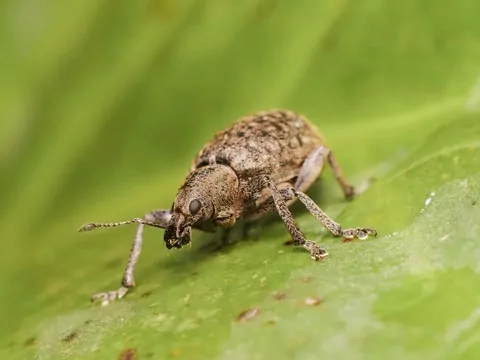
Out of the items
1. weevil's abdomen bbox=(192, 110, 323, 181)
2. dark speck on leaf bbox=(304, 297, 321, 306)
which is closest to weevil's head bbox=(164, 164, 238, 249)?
weevil's abdomen bbox=(192, 110, 323, 181)

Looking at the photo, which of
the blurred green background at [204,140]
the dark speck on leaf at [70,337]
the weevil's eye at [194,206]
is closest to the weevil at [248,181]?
the weevil's eye at [194,206]

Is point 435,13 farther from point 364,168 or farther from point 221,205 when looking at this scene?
point 221,205

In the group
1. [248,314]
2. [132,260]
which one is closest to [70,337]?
[132,260]

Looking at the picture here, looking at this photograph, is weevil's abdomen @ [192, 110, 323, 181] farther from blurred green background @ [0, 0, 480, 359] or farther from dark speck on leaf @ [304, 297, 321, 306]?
dark speck on leaf @ [304, 297, 321, 306]

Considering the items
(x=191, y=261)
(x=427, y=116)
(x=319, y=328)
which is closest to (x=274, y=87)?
(x=427, y=116)

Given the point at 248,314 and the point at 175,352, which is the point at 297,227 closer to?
the point at 248,314

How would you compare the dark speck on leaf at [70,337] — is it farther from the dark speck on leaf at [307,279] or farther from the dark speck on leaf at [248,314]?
the dark speck on leaf at [307,279]
